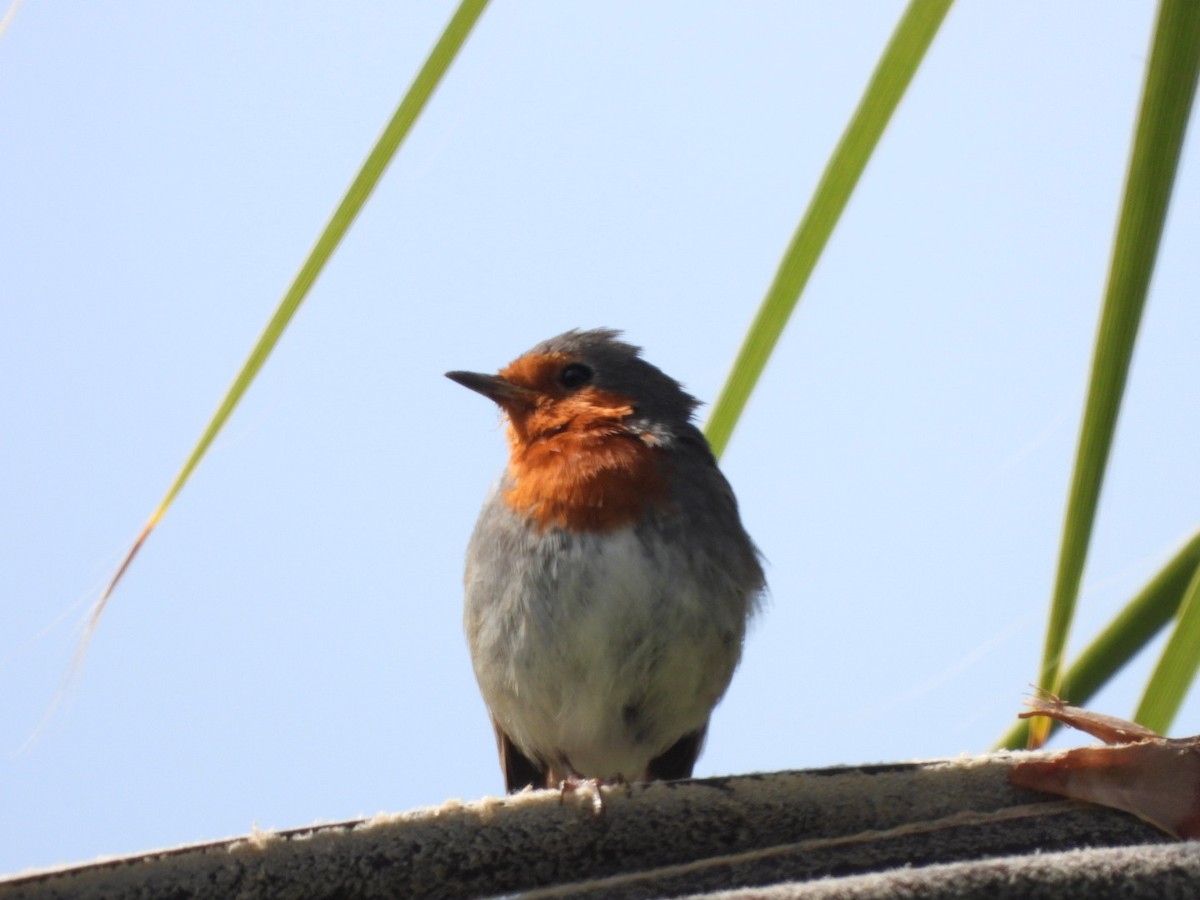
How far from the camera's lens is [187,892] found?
1.31 meters

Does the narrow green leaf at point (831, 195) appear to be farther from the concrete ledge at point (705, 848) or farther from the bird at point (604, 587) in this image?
the bird at point (604, 587)

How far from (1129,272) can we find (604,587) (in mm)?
2064

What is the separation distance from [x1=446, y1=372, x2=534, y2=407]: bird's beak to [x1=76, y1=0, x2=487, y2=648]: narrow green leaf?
2.13 metres

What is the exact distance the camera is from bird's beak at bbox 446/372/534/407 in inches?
167

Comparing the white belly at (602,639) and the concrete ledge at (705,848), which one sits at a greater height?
the concrete ledge at (705,848)

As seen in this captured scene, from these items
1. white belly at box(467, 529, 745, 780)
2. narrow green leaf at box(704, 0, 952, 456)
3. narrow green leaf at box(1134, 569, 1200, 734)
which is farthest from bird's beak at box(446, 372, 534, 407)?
narrow green leaf at box(1134, 569, 1200, 734)

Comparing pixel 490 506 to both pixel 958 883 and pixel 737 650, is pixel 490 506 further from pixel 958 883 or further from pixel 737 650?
pixel 958 883

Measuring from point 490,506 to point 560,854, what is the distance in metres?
2.57

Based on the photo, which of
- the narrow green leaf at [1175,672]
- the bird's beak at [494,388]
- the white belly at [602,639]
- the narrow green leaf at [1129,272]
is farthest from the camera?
the bird's beak at [494,388]

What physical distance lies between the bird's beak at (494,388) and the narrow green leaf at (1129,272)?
8.20 ft

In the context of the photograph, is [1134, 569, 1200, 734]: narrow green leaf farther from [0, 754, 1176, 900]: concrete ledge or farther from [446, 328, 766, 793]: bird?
[446, 328, 766, 793]: bird

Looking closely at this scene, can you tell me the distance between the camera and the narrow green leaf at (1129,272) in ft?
5.17

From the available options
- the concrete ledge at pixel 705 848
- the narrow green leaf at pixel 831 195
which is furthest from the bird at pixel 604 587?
the concrete ledge at pixel 705 848

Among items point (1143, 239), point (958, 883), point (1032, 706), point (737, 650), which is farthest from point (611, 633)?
point (958, 883)
